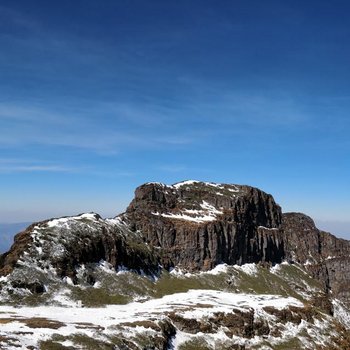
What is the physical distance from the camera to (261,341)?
132 meters

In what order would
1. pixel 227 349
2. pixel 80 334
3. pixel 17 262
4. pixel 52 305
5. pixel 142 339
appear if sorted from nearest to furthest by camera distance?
pixel 80 334, pixel 142 339, pixel 227 349, pixel 52 305, pixel 17 262

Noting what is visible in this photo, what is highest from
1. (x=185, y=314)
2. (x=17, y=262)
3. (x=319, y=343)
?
(x=17, y=262)

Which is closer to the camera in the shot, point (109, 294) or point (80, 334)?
point (80, 334)

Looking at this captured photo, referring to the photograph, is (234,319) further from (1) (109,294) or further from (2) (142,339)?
(1) (109,294)

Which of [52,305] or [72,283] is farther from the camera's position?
[72,283]

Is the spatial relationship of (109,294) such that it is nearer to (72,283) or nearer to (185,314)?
(72,283)

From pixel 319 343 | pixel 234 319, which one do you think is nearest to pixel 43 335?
pixel 234 319

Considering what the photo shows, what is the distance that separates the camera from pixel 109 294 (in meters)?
191

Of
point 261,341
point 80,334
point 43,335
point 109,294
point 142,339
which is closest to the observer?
point 43,335

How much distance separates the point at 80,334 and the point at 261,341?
195 ft

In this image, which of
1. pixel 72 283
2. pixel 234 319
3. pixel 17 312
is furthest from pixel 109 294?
pixel 234 319

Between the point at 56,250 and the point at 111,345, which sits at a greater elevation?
the point at 56,250

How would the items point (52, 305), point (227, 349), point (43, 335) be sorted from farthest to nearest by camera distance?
point (52, 305)
point (227, 349)
point (43, 335)

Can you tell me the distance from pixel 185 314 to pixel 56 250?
86164mm
